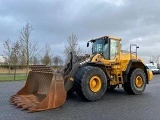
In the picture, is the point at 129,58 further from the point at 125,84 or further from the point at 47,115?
the point at 47,115

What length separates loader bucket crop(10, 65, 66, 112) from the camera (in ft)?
29.3

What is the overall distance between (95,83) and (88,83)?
547 mm

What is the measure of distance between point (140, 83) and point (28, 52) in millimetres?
21458

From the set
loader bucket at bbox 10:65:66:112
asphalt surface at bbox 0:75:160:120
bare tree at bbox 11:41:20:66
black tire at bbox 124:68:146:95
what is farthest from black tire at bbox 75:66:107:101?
bare tree at bbox 11:41:20:66

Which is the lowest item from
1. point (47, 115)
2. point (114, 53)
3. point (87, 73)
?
point (47, 115)

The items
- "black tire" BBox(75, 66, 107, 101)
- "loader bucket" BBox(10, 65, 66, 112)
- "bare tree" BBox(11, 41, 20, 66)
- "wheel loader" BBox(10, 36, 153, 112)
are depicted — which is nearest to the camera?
"loader bucket" BBox(10, 65, 66, 112)

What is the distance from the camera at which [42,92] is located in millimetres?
10617

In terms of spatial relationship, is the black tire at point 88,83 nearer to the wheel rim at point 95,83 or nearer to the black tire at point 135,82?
the wheel rim at point 95,83

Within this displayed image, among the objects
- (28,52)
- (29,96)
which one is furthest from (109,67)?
(28,52)

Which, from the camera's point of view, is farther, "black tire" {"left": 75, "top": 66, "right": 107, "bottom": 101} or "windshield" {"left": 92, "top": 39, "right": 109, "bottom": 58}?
"windshield" {"left": 92, "top": 39, "right": 109, "bottom": 58}

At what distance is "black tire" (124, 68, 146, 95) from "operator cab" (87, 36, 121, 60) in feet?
4.53

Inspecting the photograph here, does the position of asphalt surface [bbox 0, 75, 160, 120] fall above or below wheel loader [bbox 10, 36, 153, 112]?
below

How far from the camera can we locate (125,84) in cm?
1300

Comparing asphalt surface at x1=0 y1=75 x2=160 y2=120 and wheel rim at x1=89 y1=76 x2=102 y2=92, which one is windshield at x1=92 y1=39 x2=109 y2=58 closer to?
wheel rim at x1=89 y1=76 x2=102 y2=92
